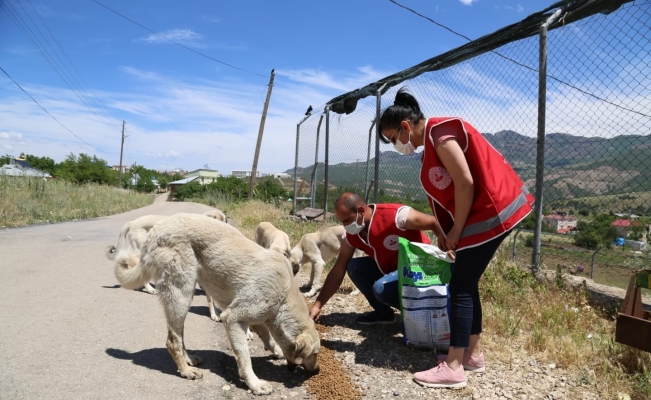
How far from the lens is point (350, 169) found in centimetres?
1016

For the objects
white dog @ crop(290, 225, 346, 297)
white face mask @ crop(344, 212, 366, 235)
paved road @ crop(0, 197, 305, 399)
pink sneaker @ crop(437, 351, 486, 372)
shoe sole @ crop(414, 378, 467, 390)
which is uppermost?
white face mask @ crop(344, 212, 366, 235)

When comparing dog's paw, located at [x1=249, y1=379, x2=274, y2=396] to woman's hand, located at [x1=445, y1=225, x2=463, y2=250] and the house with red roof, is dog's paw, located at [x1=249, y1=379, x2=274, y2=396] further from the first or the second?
the house with red roof

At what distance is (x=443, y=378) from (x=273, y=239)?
4.51 m

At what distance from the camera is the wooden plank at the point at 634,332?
304cm

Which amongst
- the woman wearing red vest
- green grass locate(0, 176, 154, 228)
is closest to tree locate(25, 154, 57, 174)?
green grass locate(0, 176, 154, 228)

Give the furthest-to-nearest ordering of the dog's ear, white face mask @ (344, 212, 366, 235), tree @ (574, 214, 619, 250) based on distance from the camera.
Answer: tree @ (574, 214, 619, 250) < white face mask @ (344, 212, 366, 235) < the dog's ear

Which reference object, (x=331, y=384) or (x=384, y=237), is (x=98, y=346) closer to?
(x=331, y=384)

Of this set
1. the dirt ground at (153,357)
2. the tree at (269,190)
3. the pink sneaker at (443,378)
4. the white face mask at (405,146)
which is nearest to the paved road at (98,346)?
the dirt ground at (153,357)

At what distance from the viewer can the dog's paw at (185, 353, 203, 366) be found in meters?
3.71

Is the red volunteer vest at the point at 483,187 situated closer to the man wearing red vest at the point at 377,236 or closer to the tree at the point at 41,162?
the man wearing red vest at the point at 377,236

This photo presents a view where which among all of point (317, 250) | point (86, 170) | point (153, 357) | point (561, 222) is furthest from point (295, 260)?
point (86, 170)

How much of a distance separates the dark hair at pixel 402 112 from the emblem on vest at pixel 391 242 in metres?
1.24

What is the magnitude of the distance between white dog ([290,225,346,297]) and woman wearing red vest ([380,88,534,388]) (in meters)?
3.80

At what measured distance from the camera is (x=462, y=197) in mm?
3088
